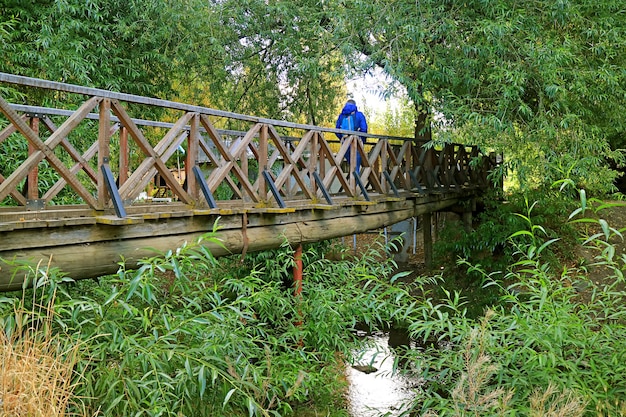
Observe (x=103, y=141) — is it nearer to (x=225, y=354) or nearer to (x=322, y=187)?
(x=225, y=354)

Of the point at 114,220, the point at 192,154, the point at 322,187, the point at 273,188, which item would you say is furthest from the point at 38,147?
the point at 322,187

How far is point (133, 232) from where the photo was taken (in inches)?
164

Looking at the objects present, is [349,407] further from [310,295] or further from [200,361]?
[200,361]

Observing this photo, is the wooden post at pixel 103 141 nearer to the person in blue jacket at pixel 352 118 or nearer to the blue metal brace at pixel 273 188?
the blue metal brace at pixel 273 188

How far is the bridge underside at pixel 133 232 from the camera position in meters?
3.48

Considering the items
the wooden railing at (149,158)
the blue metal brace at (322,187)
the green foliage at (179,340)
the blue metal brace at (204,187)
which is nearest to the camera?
the green foliage at (179,340)

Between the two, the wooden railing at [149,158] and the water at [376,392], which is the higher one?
the wooden railing at [149,158]

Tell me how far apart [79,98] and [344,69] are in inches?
160

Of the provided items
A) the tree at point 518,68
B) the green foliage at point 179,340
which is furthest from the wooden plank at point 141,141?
the tree at point 518,68

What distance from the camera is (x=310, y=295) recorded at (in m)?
5.21

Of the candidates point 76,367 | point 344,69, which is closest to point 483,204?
point 344,69

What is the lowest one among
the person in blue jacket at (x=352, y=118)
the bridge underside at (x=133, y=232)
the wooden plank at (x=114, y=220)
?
the bridge underside at (x=133, y=232)

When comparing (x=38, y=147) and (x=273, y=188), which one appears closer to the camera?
(x=38, y=147)

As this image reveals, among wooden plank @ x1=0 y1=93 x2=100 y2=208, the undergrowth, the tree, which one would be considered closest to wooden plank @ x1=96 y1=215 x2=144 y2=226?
wooden plank @ x1=0 y1=93 x2=100 y2=208
